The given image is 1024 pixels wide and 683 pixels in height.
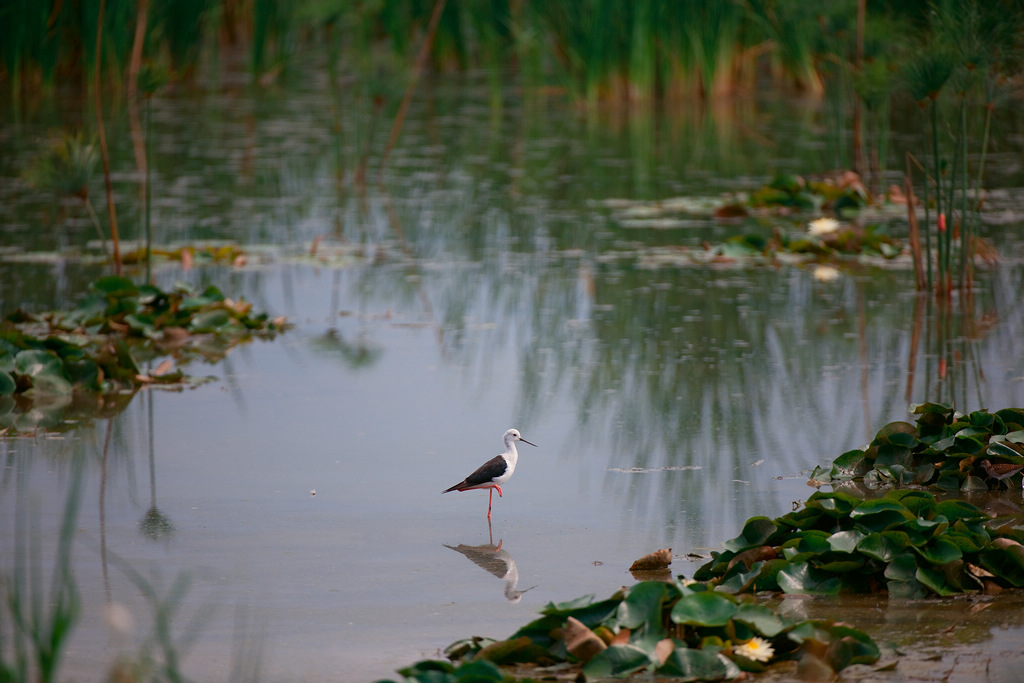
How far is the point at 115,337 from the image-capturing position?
4.95 metres

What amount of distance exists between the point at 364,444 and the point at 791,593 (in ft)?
5.04

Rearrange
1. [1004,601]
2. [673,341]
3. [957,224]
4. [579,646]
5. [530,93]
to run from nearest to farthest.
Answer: [579,646], [1004,601], [673,341], [957,224], [530,93]

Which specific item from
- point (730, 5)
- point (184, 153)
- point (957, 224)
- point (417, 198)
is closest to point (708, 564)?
point (957, 224)

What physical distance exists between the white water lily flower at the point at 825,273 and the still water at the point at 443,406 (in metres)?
0.07

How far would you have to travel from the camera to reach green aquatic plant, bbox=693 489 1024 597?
2.58 meters

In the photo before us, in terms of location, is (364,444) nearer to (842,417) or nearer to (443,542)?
(443,542)

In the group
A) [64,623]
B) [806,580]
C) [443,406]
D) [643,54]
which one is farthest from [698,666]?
[643,54]

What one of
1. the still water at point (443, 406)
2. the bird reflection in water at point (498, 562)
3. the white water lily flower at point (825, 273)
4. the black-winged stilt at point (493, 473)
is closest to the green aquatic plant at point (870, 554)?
the still water at point (443, 406)

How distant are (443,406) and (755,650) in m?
2.00

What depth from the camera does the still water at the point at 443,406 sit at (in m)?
2.66

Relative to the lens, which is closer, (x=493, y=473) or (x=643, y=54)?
(x=493, y=473)

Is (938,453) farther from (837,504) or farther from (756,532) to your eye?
(756,532)

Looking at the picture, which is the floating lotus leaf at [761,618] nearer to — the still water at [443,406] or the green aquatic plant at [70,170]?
the still water at [443,406]

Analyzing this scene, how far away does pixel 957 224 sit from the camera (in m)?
5.95
